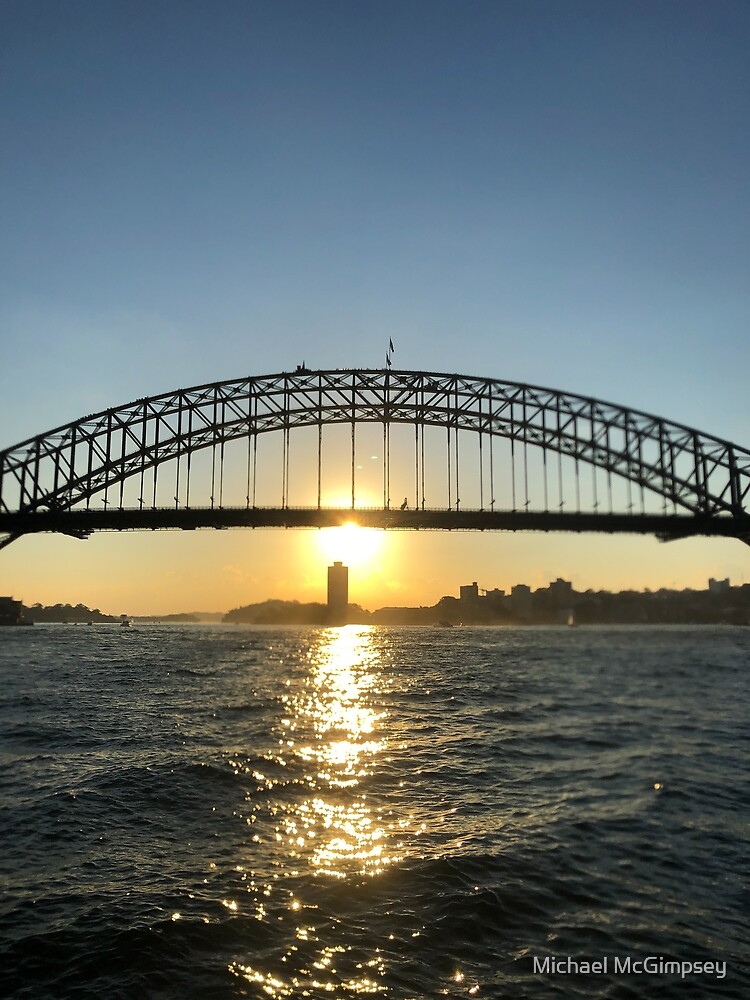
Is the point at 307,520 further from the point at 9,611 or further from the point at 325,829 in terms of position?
the point at 9,611

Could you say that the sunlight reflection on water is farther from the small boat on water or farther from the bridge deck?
the small boat on water

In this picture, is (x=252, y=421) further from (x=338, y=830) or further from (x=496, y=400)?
(x=338, y=830)

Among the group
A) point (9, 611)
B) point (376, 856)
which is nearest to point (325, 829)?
point (376, 856)

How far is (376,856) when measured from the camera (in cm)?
820

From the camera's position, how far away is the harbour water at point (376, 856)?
5875 millimetres

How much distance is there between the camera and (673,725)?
52.2 feet

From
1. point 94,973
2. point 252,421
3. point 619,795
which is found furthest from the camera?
point 252,421

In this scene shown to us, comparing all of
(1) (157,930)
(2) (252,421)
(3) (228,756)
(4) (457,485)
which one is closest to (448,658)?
Answer: (4) (457,485)

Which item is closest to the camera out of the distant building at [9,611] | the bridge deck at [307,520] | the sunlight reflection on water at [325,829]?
the sunlight reflection on water at [325,829]

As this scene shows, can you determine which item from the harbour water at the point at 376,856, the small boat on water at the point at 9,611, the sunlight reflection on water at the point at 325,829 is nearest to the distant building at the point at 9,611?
the small boat on water at the point at 9,611

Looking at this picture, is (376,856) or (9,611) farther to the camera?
(9,611)

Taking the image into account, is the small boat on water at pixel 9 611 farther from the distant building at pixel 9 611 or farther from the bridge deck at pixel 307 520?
the bridge deck at pixel 307 520

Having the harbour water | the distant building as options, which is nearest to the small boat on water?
the distant building

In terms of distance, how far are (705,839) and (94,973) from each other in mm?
7101
